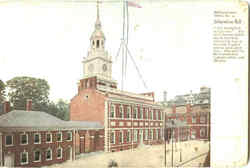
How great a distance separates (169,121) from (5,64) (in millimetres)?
2778

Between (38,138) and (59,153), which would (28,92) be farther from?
(59,153)

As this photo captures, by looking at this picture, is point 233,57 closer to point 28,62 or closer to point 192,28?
point 192,28

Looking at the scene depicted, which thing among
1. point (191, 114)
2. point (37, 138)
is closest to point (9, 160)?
point (37, 138)

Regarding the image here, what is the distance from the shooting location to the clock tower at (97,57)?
3.25 metres

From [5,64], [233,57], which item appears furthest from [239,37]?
[5,64]

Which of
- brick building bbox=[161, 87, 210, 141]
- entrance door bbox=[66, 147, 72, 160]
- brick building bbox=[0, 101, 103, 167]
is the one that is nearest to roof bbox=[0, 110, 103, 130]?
brick building bbox=[0, 101, 103, 167]

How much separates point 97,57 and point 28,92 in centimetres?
117

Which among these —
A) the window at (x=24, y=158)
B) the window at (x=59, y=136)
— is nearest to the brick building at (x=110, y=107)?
the window at (x=59, y=136)

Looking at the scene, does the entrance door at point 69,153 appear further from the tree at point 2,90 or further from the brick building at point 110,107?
the tree at point 2,90

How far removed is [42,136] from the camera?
10.2 ft

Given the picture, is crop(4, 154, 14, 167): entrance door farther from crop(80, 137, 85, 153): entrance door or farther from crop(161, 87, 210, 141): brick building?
crop(161, 87, 210, 141): brick building

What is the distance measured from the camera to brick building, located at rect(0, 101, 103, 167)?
9.91ft

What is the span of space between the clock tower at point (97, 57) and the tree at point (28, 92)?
2.28ft

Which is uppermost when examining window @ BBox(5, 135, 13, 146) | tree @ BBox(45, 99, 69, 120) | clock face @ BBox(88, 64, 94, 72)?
clock face @ BBox(88, 64, 94, 72)
